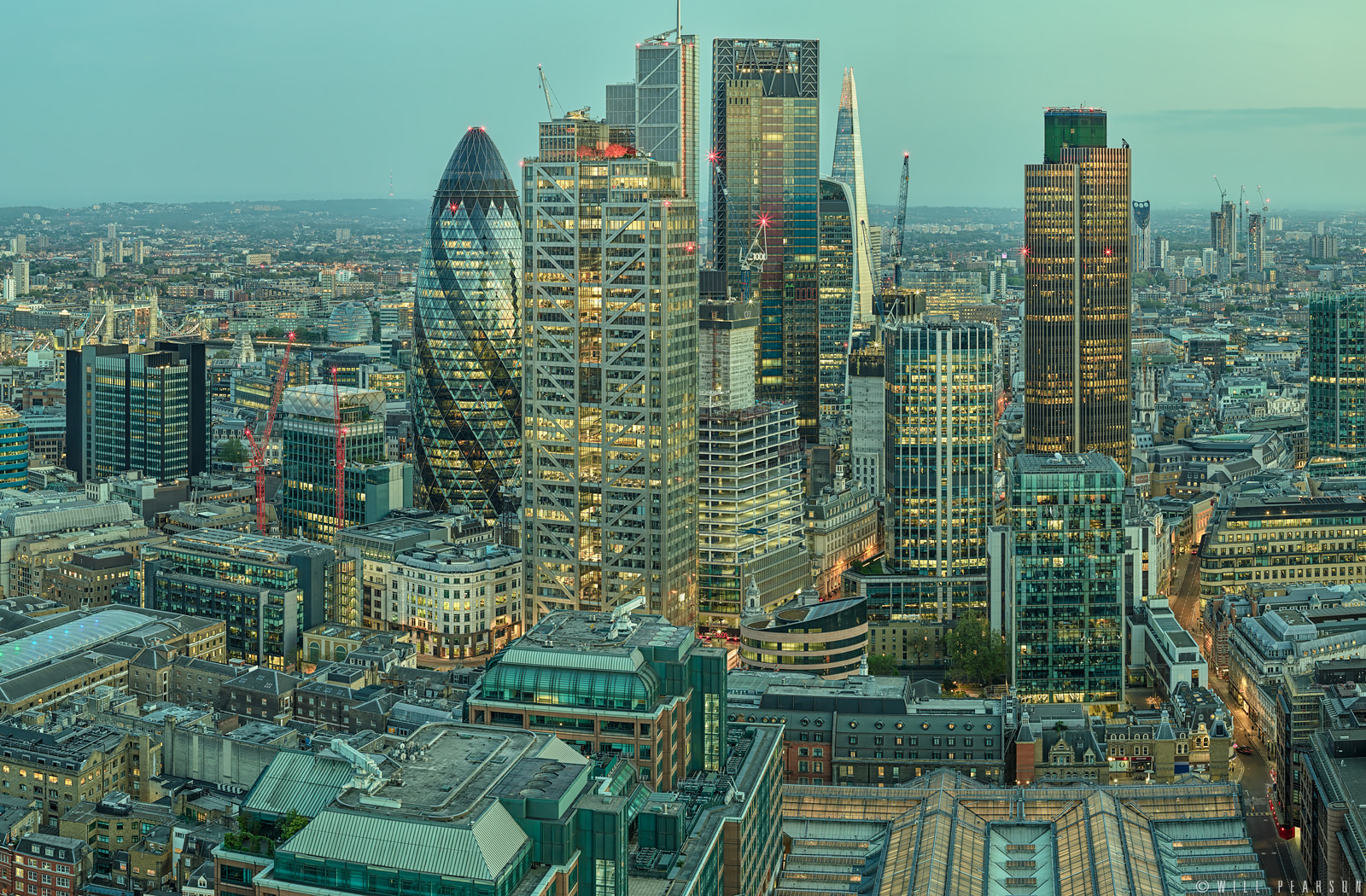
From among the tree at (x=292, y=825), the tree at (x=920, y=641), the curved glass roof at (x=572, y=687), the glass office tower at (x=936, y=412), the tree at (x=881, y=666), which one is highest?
the glass office tower at (x=936, y=412)

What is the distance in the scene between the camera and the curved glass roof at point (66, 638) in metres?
153

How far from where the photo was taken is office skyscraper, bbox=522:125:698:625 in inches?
6432

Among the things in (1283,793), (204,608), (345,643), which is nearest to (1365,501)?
(1283,793)

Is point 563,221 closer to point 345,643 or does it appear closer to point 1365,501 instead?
point 345,643

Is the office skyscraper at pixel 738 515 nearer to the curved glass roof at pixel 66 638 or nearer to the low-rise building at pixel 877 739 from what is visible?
the low-rise building at pixel 877 739

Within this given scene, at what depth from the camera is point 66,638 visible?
160m

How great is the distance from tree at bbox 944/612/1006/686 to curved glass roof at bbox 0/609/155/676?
73717mm

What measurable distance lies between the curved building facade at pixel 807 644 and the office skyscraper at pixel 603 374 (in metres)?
12.2

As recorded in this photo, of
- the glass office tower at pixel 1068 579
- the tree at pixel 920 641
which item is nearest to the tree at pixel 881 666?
the tree at pixel 920 641

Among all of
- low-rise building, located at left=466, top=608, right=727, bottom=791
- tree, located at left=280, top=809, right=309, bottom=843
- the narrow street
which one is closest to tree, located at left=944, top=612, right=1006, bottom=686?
the narrow street

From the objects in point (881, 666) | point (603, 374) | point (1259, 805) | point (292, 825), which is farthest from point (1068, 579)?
point (292, 825)

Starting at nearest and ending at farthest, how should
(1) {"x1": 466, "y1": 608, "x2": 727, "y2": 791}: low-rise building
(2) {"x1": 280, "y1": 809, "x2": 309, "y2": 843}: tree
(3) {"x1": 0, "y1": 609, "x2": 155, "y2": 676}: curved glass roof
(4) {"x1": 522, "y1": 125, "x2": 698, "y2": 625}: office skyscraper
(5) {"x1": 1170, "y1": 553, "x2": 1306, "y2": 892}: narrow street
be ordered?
(2) {"x1": 280, "y1": 809, "x2": 309, "y2": 843}: tree
(1) {"x1": 466, "y1": 608, "x2": 727, "y2": 791}: low-rise building
(5) {"x1": 1170, "y1": 553, "x2": 1306, "y2": 892}: narrow street
(3) {"x1": 0, "y1": 609, "x2": 155, "y2": 676}: curved glass roof
(4) {"x1": 522, "y1": 125, "x2": 698, "y2": 625}: office skyscraper

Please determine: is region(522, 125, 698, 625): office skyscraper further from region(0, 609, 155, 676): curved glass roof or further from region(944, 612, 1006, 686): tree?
region(0, 609, 155, 676): curved glass roof

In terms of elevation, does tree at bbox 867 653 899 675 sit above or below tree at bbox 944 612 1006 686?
below
